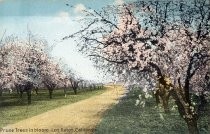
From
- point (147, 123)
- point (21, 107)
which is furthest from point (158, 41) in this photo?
point (21, 107)

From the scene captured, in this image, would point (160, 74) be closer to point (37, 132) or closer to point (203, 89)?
point (203, 89)

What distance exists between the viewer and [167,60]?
7.80 meters

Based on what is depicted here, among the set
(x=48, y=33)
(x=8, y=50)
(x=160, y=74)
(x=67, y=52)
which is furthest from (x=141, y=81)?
(x=8, y=50)

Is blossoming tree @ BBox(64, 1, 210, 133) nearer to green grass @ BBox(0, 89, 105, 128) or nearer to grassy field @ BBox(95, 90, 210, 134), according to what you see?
grassy field @ BBox(95, 90, 210, 134)

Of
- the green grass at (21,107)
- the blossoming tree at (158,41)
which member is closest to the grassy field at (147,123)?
the blossoming tree at (158,41)

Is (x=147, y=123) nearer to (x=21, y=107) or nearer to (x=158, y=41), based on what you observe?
(x=158, y=41)

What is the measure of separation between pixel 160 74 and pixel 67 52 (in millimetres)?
1913

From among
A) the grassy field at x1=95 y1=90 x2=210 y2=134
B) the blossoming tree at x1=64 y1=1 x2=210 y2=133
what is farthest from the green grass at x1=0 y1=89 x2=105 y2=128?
the blossoming tree at x1=64 y1=1 x2=210 y2=133

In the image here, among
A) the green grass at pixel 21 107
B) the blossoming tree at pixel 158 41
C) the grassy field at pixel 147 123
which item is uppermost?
the blossoming tree at pixel 158 41

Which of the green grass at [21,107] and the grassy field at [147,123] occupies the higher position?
the green grass at [21,107]

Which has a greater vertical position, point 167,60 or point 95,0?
point 95,0

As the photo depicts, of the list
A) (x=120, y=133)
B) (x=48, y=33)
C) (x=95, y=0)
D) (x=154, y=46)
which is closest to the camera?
(x=154, y=46)

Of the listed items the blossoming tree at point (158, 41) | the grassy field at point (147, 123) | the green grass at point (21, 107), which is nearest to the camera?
the blossoming tree at point (158, 41)

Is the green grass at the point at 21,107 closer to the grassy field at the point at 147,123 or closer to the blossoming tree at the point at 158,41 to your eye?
the grassy field at the point at 147,123
